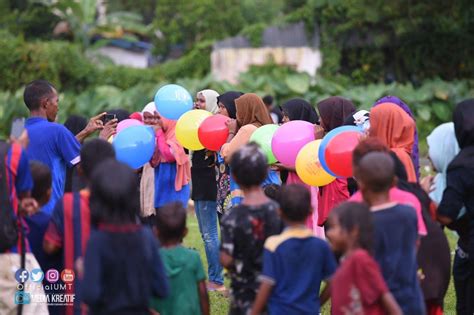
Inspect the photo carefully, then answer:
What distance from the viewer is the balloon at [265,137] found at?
6.86 meters

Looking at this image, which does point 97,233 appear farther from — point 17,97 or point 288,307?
point 17,97

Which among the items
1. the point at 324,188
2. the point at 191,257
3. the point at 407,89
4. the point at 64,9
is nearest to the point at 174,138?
the point at 324,188

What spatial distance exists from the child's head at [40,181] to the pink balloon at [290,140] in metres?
1.96

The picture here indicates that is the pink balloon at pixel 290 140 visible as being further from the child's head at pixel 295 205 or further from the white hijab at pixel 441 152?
the child's head at pixel 295 205

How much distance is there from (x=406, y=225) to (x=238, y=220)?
92 centimetres

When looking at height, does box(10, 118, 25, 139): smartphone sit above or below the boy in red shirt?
above

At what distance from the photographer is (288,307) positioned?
481 cm

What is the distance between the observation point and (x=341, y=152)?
19.3 feet

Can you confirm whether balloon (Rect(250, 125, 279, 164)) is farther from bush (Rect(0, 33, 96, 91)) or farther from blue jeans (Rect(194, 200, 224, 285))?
bush (Rect(0, 33, 96, 91))

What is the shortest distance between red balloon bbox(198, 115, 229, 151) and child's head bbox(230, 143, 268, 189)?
2.31m

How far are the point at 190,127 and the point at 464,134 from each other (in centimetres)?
245

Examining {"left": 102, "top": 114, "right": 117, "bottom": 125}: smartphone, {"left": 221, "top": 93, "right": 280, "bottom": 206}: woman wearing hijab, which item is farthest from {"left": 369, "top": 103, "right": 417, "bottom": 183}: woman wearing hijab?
{"left": 102, "top": 114, "right": 117, "bottom": 125}: smartphone

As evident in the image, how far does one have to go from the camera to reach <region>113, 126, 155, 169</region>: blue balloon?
22.8 feet

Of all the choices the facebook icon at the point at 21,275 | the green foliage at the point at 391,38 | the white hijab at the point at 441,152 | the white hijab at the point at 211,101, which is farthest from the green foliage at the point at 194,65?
the facebook icon at the point at 21,275
